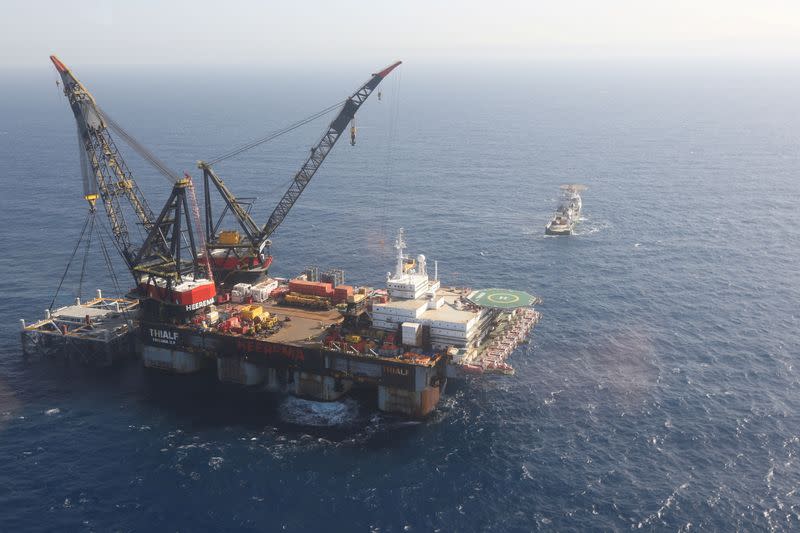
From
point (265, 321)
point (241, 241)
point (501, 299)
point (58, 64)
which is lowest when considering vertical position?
point (265, 321)

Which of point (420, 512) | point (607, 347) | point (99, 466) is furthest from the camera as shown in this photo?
point (607, 347)

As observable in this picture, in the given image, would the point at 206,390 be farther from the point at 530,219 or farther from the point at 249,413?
the point at 530,219

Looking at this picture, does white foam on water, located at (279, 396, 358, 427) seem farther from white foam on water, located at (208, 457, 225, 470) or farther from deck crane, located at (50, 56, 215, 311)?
deck crane, located at (50, 56, 215, 311)

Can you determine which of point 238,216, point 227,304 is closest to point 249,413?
point 227,304

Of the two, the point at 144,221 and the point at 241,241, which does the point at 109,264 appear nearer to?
the point at 144,221

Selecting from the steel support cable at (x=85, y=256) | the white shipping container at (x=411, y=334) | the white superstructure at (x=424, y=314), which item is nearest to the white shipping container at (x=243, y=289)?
the white superstructure at (x=424, y=314)

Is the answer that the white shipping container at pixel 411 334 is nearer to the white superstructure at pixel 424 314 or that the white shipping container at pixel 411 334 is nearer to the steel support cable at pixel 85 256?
the white superstructure at pixel 424 314

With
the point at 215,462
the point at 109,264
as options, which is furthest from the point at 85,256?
the point at 215,462
